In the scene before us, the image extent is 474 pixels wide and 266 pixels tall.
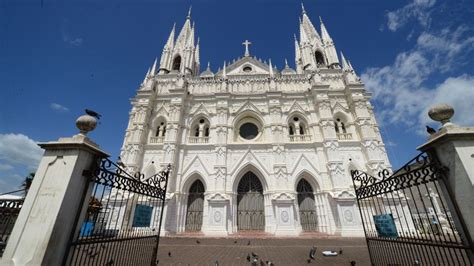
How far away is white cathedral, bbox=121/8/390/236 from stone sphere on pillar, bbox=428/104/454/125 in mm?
11274

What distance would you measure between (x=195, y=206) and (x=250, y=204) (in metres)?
4.21

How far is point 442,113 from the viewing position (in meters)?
3.26

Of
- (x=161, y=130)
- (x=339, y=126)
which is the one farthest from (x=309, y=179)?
(x=161, y=130)

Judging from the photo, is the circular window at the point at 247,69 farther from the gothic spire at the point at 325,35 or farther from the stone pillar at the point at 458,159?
the stone pillar at the point at 458,159

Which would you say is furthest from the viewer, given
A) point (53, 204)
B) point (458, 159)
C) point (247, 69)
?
point (247, 69)

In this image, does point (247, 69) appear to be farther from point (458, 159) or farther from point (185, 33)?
point (458, 159)

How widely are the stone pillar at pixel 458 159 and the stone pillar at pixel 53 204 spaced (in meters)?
5.73

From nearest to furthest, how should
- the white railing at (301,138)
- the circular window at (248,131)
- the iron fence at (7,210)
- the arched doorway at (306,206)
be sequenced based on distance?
1. the iron fence at (7,210)
2. the arched doorway at (306,206)
3. the white railing at (301,138)
4. the circular window at (248,131)

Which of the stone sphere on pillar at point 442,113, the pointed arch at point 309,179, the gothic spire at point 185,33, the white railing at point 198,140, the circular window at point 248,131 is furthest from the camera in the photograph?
the gothic spire at point 185,33

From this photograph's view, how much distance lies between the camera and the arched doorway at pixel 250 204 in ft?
46.7

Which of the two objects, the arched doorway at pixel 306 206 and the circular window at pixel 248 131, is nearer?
the arched doorway at pixel 306 206

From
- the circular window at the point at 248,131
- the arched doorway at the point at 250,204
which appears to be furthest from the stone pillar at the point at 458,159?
the circular window at the point at 248,131

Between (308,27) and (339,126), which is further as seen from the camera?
(308,27)

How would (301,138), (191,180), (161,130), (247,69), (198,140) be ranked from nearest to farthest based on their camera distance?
(191,180)
(301,138)
(198,140)
(161,130)
(247,69)
